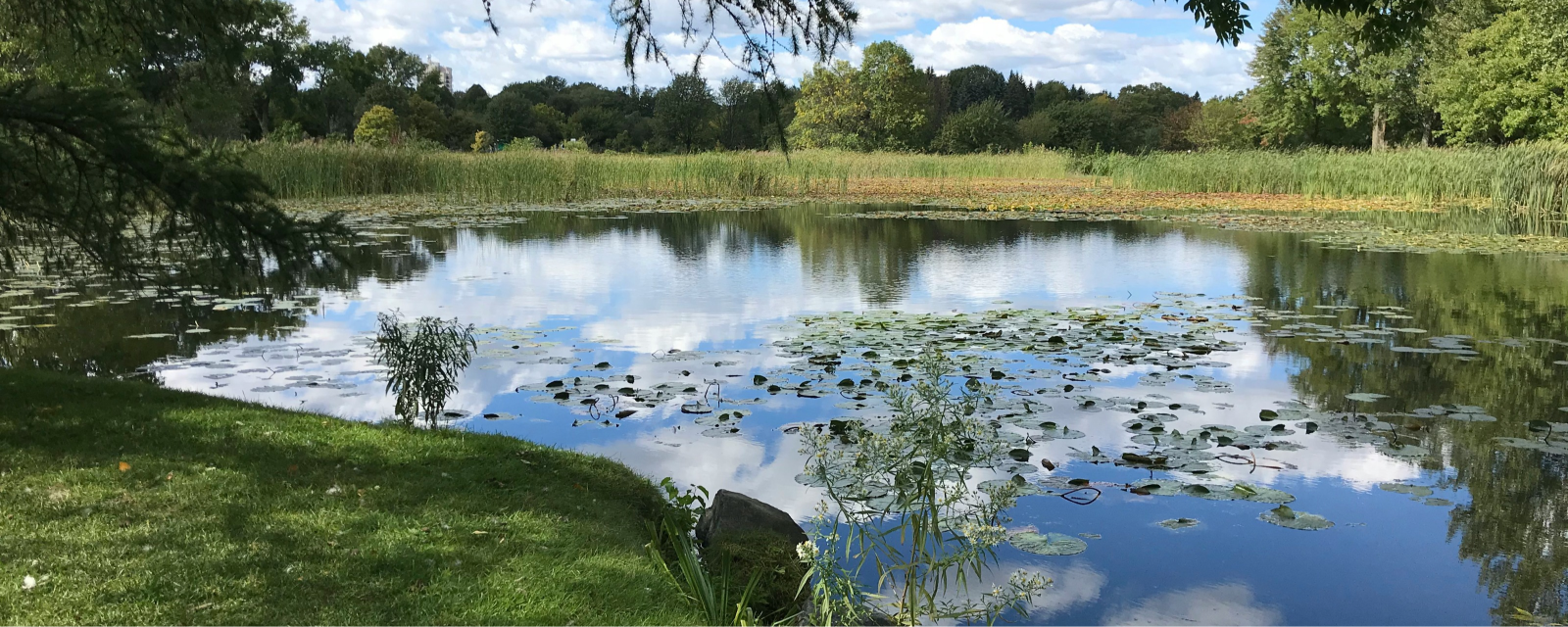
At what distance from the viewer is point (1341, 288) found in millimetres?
10680

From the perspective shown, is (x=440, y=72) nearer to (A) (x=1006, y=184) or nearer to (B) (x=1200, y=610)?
(A) (x=1006, y=184)

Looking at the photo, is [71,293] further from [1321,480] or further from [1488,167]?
[1488,167]

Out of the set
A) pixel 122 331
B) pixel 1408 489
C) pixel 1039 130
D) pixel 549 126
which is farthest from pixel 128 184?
pixel 1039 130

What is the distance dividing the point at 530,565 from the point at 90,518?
1.57 meters

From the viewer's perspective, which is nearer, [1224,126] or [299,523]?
[299,523]

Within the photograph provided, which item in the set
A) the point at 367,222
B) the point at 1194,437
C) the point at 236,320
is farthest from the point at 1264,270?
the point at 367,222

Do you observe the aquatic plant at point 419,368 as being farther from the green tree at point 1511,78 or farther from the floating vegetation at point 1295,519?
the green tree at point 1511,78

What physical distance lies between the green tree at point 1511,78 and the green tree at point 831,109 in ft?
83.8

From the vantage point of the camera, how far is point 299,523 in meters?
3.63

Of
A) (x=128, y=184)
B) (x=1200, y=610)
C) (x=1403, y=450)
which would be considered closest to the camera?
(x=1200, y=610)

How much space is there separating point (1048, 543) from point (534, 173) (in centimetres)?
2270

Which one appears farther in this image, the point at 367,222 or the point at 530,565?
the point at 367,222


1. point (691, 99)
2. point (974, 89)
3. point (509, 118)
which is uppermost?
point (974, 89)

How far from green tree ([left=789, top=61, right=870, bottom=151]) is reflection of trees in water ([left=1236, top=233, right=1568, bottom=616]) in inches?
1643
